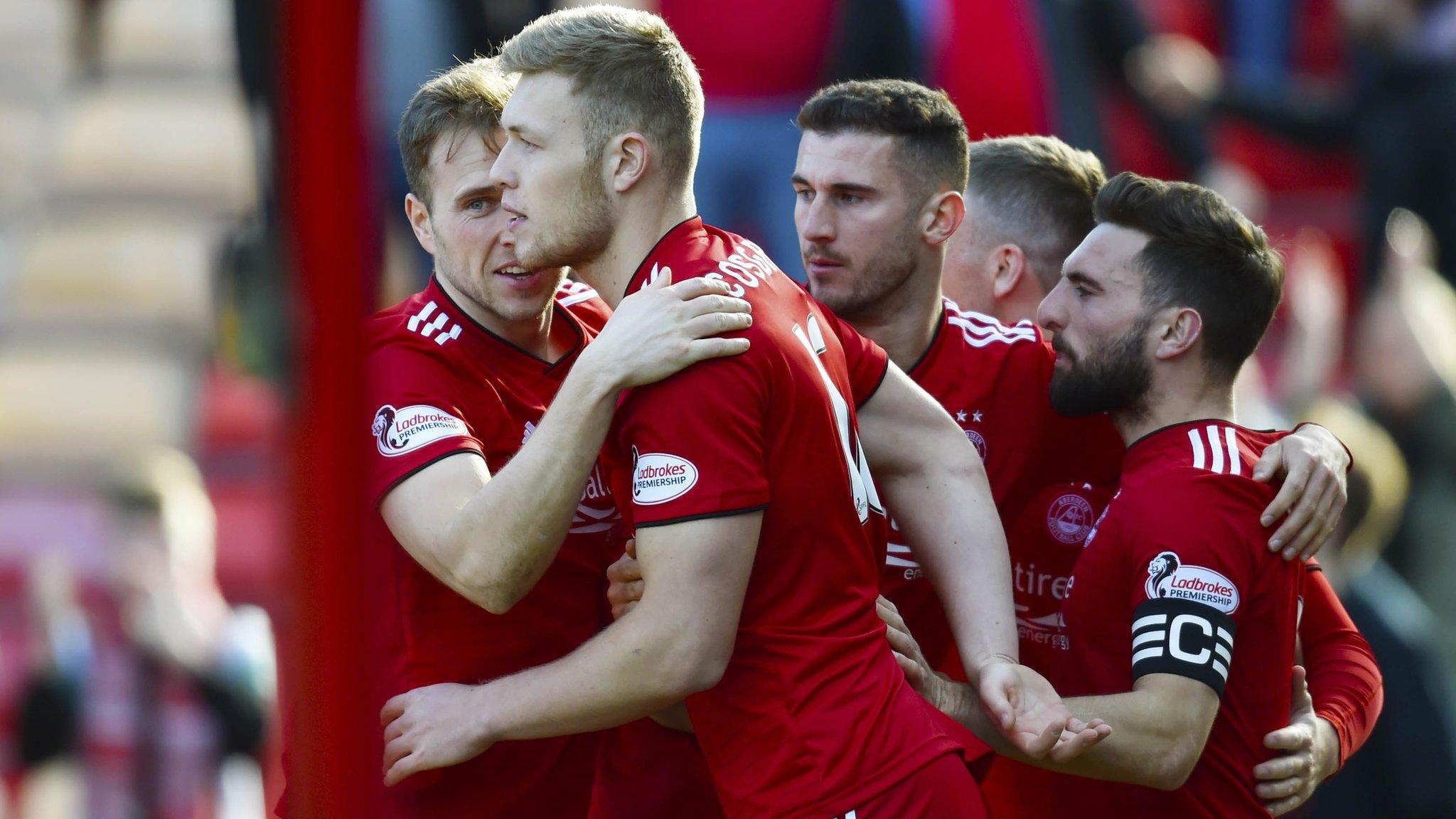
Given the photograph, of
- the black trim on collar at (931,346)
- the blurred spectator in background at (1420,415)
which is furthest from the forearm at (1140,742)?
the blurred spectator in background at (1420,415)

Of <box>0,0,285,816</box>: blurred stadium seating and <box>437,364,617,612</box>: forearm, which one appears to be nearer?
<box>437,364,617,612</box>: forearm

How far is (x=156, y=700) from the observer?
11.6ft

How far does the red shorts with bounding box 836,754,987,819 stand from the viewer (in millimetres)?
2320

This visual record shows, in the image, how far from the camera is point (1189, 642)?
2.51m

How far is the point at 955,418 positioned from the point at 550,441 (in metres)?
1.06

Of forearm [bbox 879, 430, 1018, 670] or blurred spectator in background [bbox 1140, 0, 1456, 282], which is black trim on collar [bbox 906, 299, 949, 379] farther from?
blurred spectator in background [bbox 1140, 0, 1456, 282]

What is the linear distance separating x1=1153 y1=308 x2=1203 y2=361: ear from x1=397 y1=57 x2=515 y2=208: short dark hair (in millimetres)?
1265

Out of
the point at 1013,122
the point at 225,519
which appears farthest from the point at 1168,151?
the point at 225,519

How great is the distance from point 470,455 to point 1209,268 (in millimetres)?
1366

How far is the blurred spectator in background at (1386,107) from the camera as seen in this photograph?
27.6ft

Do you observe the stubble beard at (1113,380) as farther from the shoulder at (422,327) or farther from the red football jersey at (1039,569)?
the shoulder at (422,327)

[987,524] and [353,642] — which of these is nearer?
[353,642]

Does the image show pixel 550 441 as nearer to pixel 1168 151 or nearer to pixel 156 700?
pixel 156 700

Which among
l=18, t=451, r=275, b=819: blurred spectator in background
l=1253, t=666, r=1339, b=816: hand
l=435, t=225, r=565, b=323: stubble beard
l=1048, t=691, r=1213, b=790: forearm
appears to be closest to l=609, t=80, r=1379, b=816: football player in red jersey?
l=1253, t=666, r=1339, b=816: hand
